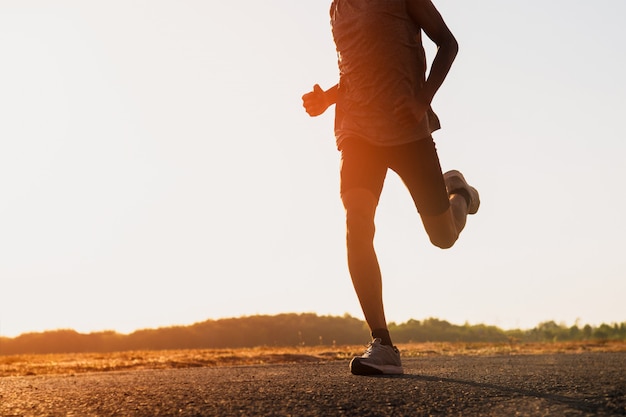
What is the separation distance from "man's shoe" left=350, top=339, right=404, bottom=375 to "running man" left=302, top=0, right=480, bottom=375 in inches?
1.5

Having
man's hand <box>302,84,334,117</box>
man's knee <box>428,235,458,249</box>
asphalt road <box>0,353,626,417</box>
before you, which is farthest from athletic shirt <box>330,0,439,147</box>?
asphalt road <box>0,353,626,417</box>

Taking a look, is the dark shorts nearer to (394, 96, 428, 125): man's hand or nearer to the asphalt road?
(394, 96, 428, 125): man's hand

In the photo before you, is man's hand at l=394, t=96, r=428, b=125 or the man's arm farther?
the man's arm

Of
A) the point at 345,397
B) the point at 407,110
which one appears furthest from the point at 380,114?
the point at 345,397

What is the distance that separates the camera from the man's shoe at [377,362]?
4.05m

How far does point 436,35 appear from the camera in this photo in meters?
4.74

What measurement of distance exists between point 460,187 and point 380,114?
1.35m

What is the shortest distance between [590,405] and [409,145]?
2237 millimetres

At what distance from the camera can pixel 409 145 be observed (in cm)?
454

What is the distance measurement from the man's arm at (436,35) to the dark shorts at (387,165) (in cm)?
41

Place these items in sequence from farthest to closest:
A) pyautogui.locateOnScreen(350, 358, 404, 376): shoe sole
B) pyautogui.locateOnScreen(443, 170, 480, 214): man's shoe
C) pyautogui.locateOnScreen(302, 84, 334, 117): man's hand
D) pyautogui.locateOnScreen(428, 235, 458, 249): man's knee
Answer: pyautogui.locateOnScreen(443, 170, 480, 214): man's shoe
pyautogui.locateOnScreen(428, 235, 458, 249): man's knee
pyautogui.locateOnScreen(302, 84, 334, 117): man's hand
pyautogui.locateOnScreen(350, 358, 404, 376): shoe sole

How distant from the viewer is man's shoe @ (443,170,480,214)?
18.4ft

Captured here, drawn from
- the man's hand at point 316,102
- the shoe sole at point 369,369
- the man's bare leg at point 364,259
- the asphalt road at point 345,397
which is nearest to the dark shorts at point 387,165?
the man's bare leg at point 364,259

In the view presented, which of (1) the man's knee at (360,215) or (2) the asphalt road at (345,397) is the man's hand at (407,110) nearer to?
(1) the man's knee at (360,215)
